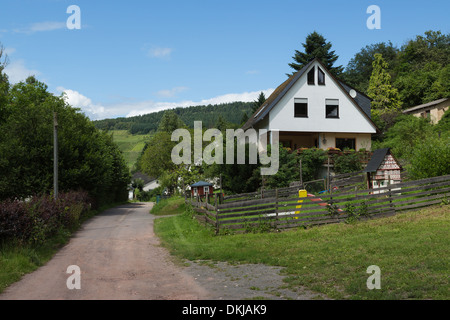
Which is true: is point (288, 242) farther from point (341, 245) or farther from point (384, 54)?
point (384, 54)

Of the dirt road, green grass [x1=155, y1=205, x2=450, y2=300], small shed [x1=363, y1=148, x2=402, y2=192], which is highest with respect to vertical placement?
small shed [x1=363, y1=148, x2=402, y2=192]

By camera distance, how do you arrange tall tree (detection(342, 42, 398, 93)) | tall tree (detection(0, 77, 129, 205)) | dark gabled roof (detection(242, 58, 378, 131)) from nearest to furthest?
tall tree (detection(0, 77, 129, 205))
dark gabled roof (detection(242, 58, 378, 131))
tall tree (detection(342, 42, 398, 93))

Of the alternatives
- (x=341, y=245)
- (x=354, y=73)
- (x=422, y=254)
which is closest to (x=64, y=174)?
(x=341, y=245)

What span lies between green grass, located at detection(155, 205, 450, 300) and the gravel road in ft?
2.02

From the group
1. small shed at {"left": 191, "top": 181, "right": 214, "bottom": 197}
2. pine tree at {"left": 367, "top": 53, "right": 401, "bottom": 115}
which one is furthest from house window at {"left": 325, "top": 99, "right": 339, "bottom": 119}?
pine tree at {"left": 367, "top": 53, "right": 401, "bottom": 115}

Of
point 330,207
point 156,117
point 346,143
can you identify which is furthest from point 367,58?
point 156,117

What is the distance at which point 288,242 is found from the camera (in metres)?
13.8

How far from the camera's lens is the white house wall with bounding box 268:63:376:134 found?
3584 centimetres

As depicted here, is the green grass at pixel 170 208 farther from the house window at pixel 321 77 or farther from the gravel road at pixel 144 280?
the gravel road at pixel 144 280

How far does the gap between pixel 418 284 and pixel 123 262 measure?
8343 mm

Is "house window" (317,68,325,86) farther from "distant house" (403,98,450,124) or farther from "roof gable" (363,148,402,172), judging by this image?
"distant house" (403,98,450,124)

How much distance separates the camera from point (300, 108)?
36375mm

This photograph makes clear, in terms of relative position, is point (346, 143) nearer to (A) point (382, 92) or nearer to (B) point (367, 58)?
(A) point (382, 92)

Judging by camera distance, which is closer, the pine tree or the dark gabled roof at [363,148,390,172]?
the dark gabled roof at [363,148,390,172]
